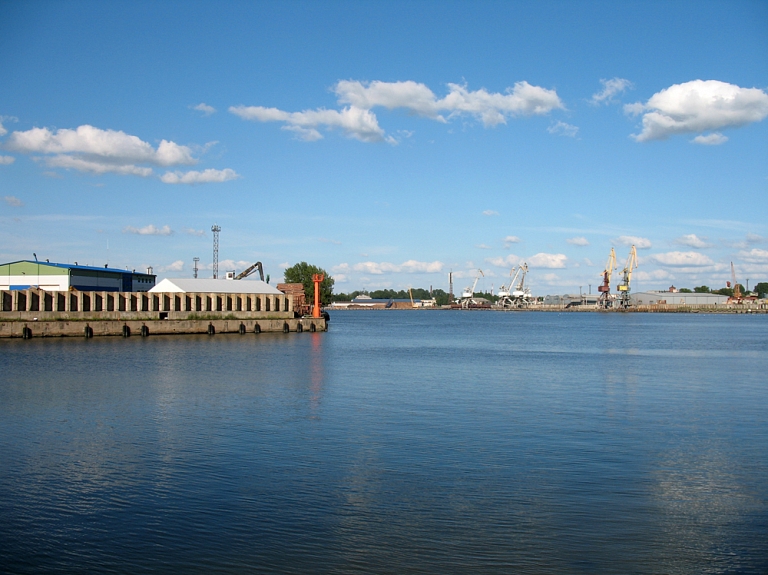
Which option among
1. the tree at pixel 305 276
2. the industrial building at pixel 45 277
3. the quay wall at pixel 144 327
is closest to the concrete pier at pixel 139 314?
the quay wall at pixel 144 327

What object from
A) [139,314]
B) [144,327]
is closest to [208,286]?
[139,314]

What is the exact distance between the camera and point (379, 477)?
13719 millimetres

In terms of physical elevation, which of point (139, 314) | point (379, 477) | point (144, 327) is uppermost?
point (139, 314)

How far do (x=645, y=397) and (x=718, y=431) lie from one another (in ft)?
22.5

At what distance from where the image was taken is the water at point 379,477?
32.2ft

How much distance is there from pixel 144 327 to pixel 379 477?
50486 mm

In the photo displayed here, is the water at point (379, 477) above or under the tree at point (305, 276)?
under

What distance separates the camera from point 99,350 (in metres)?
45.6

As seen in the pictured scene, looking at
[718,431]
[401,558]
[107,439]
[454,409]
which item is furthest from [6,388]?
[718,431]

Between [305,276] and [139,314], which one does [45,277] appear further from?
[305,276]

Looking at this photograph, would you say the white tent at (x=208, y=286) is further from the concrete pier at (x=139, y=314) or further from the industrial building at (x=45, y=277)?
the industrial building at (x=45, y=277)

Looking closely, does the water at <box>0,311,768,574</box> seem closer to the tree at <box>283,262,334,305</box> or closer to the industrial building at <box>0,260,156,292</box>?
the industrial building at <box>0,260,156,292</box>

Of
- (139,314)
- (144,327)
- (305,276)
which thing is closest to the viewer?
(144,327)

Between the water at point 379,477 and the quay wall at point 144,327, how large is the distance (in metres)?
28.3
